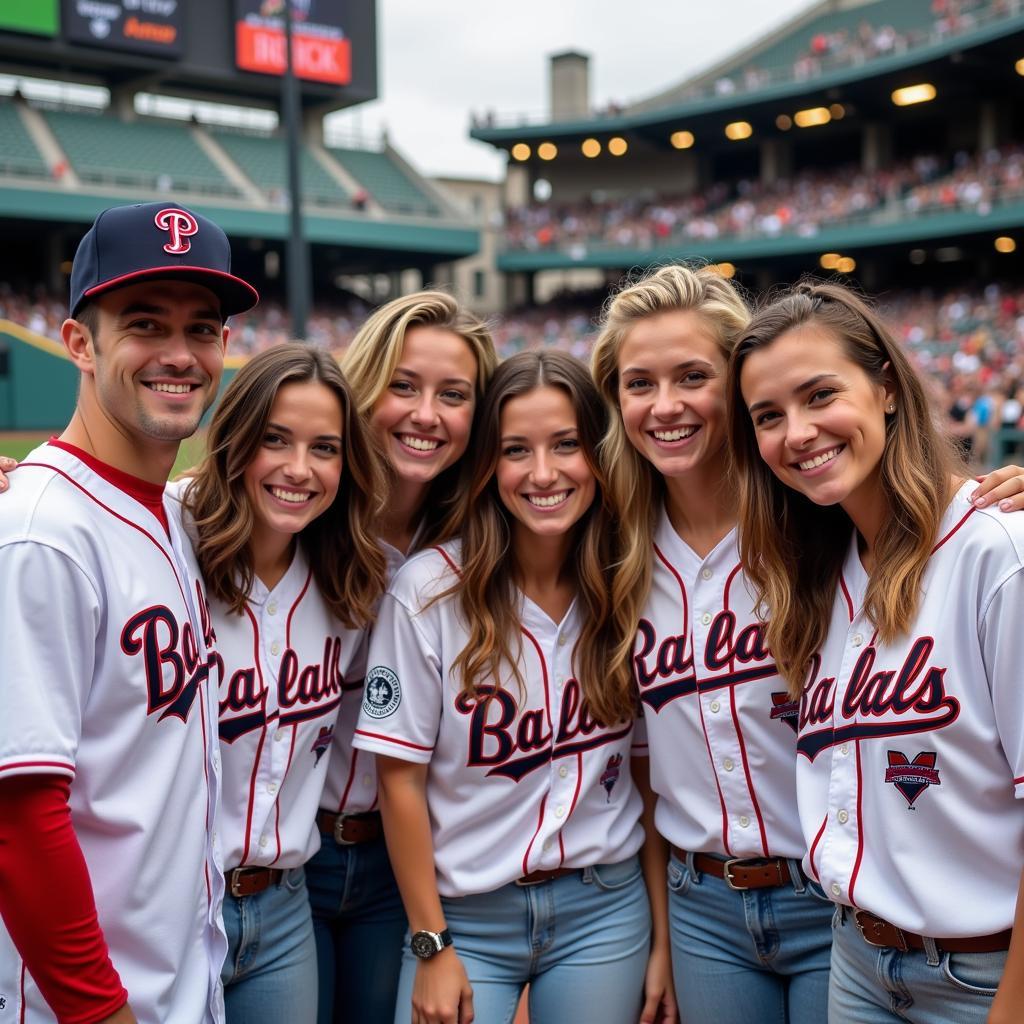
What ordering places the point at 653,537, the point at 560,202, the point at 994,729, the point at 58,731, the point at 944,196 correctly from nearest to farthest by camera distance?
the point at 58,731, the point at 994,729, the point at 653,537, the point at 944,196, the point at 560,202

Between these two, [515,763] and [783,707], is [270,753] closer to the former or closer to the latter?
[515,763]

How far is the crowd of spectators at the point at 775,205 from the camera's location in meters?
25.7

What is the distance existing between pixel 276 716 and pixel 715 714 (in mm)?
1033

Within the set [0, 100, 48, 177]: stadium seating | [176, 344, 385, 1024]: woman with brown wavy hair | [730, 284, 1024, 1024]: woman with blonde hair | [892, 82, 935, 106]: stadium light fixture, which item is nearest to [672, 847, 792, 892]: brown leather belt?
[730, 284, 1024, 1024]: woman with blonde hair

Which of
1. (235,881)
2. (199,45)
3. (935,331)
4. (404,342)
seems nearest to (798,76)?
(935,331)

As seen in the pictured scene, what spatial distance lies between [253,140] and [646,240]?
13360 mm

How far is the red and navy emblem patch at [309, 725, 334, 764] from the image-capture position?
2.61 meters

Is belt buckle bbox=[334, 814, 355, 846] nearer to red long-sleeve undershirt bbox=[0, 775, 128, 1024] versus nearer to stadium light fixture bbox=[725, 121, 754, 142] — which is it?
red long-sleeve undershirt bbox=[0, 775, 128, 1024]

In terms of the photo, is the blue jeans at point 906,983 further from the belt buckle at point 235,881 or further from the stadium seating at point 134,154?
the stadium seating at point 134,154

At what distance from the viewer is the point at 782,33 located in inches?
1438

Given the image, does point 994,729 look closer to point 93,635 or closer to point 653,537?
point 653,537

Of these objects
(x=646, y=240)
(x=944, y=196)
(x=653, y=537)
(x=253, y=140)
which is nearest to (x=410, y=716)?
(x=653, y=537)

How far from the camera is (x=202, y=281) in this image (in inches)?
84.2

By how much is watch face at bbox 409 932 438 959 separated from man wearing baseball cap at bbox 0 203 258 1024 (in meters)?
0.48
